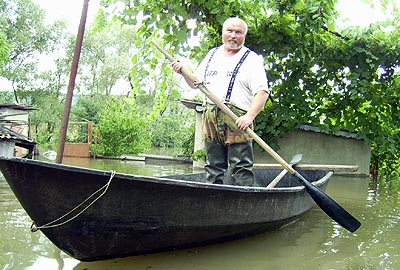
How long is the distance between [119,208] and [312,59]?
25.4 feet

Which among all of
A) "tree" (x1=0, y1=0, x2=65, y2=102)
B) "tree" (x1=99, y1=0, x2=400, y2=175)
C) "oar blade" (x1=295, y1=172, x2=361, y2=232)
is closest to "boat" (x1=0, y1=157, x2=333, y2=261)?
"oar blade" (x1=295, y1=172, x2=361, y2=232)

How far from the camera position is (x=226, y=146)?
4.17 m

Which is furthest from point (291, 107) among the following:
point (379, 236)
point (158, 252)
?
point (158, 252)

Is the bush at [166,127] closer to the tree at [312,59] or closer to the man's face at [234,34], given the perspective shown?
the tree at [312,59]

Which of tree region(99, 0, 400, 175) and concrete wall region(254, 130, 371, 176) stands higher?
tree region(99, 0, 400, 175)

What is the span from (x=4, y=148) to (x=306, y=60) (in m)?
6.81

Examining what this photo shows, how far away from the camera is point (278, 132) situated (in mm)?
11133

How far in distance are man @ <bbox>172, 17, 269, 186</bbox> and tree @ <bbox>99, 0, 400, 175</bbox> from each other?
277 centimetres

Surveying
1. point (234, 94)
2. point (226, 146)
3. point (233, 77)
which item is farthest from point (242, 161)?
point (233, 77)

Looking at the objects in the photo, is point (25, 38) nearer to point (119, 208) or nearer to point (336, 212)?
point (336, 212)

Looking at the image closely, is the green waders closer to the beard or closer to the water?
the beard

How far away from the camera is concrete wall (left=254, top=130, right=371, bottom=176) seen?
12.0 m

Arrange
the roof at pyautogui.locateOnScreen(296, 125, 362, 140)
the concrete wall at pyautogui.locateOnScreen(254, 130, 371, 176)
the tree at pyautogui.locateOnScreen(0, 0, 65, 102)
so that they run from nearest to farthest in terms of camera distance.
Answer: the roof at pyautogui.locateOnScreen(296, 125, 362, 140), the concrete wall at pyautogui.locateOnScreen(254, 130, 371, 176), the tree at pyautogui.locateOnScreen(0, 0, 65, 102)

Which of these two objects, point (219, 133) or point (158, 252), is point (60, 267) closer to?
point (158, 252)
